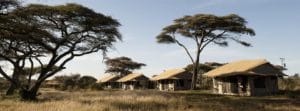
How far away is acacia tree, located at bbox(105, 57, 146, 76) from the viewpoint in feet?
286

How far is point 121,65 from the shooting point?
8862 cm

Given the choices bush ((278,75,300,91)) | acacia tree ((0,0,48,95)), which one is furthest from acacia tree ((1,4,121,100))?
bush ((278,75,300,91))

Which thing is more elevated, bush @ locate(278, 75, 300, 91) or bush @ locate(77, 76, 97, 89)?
bush @ locate(77, 76, 97, 89)

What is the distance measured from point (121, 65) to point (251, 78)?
5540cm

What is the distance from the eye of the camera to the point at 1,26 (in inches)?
724

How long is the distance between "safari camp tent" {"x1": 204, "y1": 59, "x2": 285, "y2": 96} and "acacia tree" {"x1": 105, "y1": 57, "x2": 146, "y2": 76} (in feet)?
164

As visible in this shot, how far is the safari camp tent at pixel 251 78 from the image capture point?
35.5 m

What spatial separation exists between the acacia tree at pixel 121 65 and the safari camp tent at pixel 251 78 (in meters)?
50.1

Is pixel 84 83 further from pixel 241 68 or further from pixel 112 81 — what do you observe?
pixel 241 68

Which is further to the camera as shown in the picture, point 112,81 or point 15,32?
→ point 112,81

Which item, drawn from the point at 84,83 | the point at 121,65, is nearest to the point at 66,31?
the point at 84,83

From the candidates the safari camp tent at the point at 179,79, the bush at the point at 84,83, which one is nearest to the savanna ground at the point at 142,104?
the safari camp tent at the point at 179,79

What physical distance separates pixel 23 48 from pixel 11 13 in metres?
12.8

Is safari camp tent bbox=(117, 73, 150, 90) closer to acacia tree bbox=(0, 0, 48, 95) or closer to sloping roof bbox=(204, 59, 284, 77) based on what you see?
sloping roof bbox=(204, 59, 284, 77)
